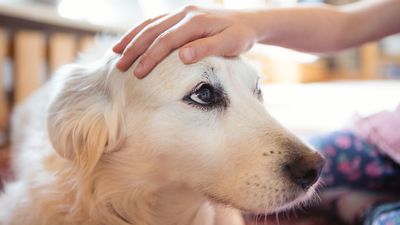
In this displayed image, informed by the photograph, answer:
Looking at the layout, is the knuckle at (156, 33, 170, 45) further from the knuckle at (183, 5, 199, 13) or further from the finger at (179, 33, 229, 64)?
the knuckle at (183, 5, 199, 13)

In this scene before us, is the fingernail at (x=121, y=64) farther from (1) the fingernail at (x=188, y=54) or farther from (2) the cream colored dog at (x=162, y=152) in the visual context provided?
(1) the fingernail at (x=188, y=54)

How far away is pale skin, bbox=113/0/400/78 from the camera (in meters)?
0.92

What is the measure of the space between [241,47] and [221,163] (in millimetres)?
281

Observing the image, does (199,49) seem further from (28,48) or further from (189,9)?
(28,48)

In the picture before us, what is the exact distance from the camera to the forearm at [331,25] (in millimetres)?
1239

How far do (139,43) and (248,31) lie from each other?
0.26m

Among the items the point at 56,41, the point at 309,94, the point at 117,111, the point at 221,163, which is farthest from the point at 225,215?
→ the point at 309,94

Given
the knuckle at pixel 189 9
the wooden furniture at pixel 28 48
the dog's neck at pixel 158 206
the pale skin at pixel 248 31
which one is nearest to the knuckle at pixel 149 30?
the pale skin at pixel 248 31

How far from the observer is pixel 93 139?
98 cm

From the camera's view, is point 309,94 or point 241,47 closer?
point 241,47

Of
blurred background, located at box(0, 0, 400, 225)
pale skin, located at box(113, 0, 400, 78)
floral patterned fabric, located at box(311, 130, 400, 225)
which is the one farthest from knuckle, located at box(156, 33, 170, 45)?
floral patterned fabric, located at box(311, 130, 400, 225)

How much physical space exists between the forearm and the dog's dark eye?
308 mm

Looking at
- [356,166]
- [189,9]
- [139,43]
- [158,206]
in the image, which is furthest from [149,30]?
[356,166]

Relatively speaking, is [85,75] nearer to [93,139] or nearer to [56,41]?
[93,139]
